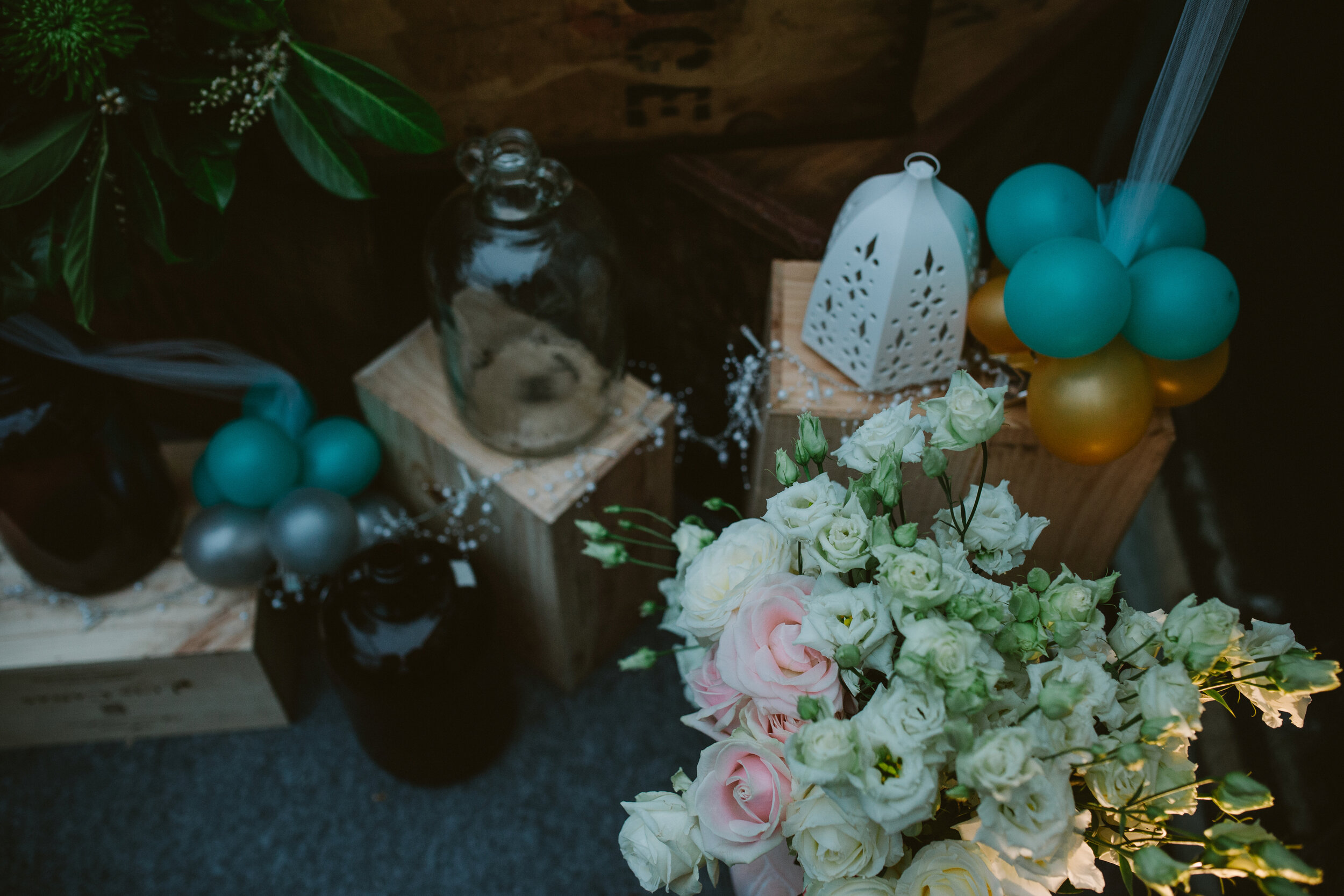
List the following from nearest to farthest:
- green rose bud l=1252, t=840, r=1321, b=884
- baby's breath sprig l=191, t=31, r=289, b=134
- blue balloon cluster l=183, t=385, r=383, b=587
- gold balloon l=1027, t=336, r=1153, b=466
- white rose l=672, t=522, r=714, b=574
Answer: green rose bud l=1252, t=840, r=1321, b=884 < white rose l=672, t=522, r=714, b=574 < gold balloon l=1027, t=336, r=1153, b=466 < baby's breath sprig l=191, t=31, r=289, b=134 < blue balloon cluster l=183, t=385, r=383, b=587

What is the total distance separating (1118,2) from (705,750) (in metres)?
1.52

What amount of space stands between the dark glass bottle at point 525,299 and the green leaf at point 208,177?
25cm

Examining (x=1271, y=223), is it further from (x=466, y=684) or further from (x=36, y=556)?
(x=36, y=556)

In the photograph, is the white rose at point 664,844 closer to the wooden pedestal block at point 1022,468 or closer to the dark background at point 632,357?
the wooden pedestal block at point 1022,468

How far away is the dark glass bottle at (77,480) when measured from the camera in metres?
1.11

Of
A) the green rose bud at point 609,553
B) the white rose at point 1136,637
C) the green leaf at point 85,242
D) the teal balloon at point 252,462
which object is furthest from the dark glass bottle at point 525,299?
the white rose at point 1136,637

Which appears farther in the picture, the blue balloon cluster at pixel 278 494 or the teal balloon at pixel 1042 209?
the blue balloon cluster at pixel 278 494

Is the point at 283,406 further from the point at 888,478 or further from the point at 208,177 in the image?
the point at 888,478

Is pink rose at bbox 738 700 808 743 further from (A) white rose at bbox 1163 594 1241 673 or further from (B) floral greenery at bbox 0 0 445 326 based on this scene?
(B) floral greenery at bbox 0 0 445 326

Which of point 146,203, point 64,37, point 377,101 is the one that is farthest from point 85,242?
point 377,101

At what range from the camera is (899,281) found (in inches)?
35.6

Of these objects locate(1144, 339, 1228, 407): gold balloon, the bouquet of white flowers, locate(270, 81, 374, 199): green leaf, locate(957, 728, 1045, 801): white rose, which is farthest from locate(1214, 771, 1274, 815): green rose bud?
locate(270, 81, 374, 199): green leaf

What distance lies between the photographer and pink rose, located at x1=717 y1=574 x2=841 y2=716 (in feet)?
1.80

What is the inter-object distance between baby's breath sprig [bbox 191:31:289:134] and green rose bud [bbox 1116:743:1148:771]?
1.00 meters
